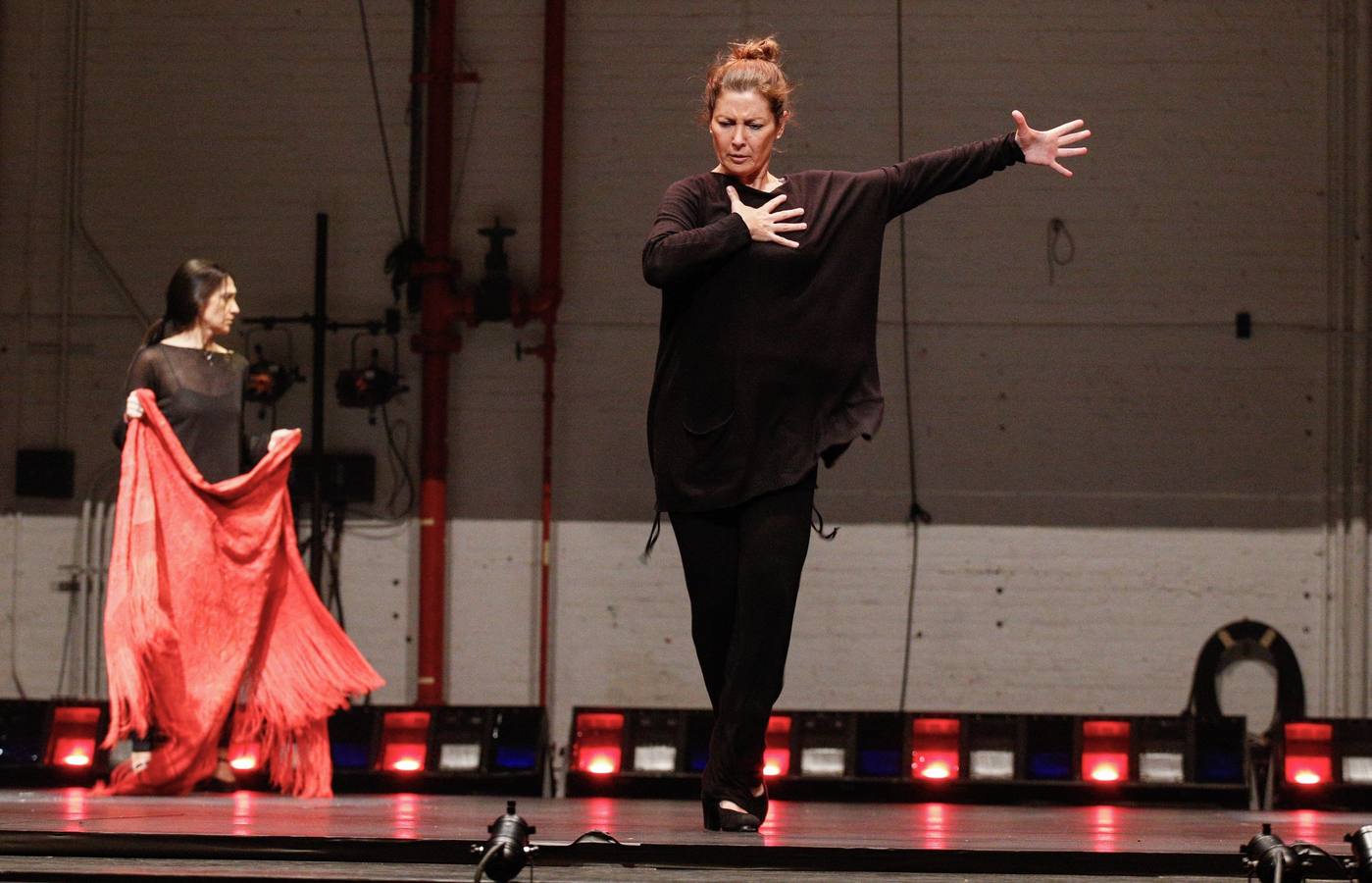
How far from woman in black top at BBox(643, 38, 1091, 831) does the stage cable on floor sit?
4.04 m

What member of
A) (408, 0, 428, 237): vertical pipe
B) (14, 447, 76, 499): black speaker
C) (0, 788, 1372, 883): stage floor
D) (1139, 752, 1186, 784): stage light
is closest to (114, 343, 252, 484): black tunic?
(0, 788, 1372, 883): stage floor

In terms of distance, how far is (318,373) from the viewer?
23.2 ft

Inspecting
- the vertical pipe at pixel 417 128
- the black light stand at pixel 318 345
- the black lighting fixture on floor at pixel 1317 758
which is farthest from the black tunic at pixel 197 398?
the black lighting fixture on floor at pixel 1317 758

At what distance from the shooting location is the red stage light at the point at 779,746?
5.97m

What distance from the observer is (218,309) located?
4.71 metres

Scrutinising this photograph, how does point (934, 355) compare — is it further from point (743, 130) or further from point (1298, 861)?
point (1298, 861)

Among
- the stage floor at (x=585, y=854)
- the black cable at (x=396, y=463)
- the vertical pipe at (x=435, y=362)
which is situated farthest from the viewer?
the black cable at (x=396, y=463)

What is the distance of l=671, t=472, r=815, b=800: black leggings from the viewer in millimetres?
2996

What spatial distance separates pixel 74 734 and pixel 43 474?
5.06ft

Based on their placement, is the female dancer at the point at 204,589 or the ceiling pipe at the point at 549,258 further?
the ceiling pipe at the point at 549,258

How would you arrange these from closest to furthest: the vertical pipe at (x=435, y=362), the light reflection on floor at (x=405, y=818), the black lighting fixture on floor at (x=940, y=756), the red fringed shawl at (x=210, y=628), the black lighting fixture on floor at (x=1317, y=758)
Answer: the light reflection on floor at (x=405, y=818) < the red fringed shawl at (x=210, y=628) < the black lighting fixture on floor at (x=1317, y=758) < the black lighting fixture on floor at (x=940, y=756) < the vertical pipe at (x=435, y=362)

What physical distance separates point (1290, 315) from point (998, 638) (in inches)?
68.0

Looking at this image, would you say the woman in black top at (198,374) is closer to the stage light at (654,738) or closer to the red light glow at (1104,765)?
the stage light at (654,738)

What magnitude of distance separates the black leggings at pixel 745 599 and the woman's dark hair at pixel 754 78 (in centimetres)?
64
